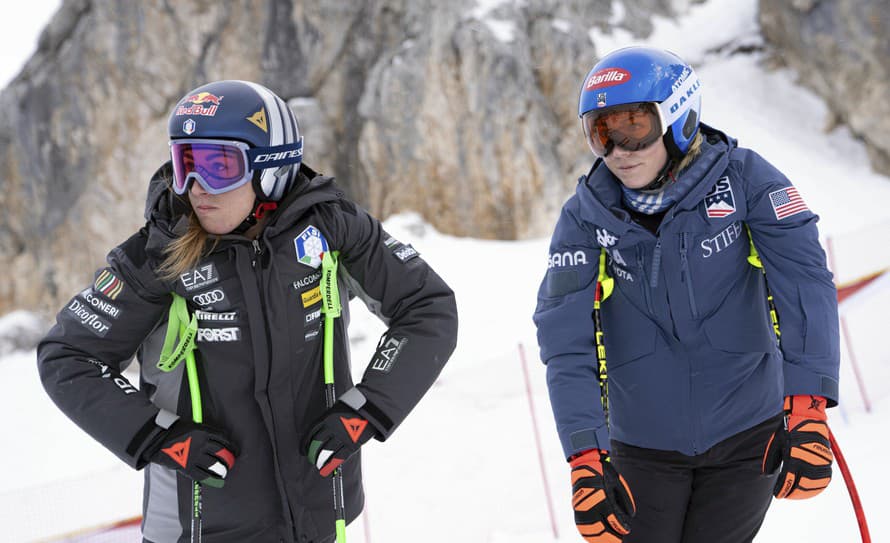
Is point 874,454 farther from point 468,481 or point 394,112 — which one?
point 394,112

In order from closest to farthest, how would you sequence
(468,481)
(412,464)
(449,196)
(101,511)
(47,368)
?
1. (47,368)
2. (101,511)
3. (468,481)
4. (412,464)
5. (449,196)

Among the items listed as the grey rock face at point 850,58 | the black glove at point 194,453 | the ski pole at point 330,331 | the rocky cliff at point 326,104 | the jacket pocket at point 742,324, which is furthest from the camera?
the grey rock face at point 850,58

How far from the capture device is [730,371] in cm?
262

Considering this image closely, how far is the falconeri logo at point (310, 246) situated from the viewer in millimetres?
2395

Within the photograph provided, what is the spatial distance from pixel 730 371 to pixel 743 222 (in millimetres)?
557

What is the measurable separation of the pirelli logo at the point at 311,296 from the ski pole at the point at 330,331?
0.03 m

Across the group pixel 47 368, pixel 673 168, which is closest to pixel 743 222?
pixel 673 168

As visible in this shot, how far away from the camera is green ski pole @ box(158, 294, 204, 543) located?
2277 mm

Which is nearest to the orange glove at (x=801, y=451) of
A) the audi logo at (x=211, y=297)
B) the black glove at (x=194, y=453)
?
the black glove at (x=194, y=453)

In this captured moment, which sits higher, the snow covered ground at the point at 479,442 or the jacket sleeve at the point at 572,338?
the jacket sleeve at the point at 572,338

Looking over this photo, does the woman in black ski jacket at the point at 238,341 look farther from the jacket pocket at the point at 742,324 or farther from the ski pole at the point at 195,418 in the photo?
the jacket pocket at the point at 742,324

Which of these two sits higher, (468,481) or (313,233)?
(313,233)

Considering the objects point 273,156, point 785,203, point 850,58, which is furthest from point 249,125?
point 850,58

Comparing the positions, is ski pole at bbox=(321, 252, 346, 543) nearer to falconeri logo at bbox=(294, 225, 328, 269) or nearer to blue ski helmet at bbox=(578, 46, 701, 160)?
falconeri logo at bbox=(294, 225, 328, 269)
